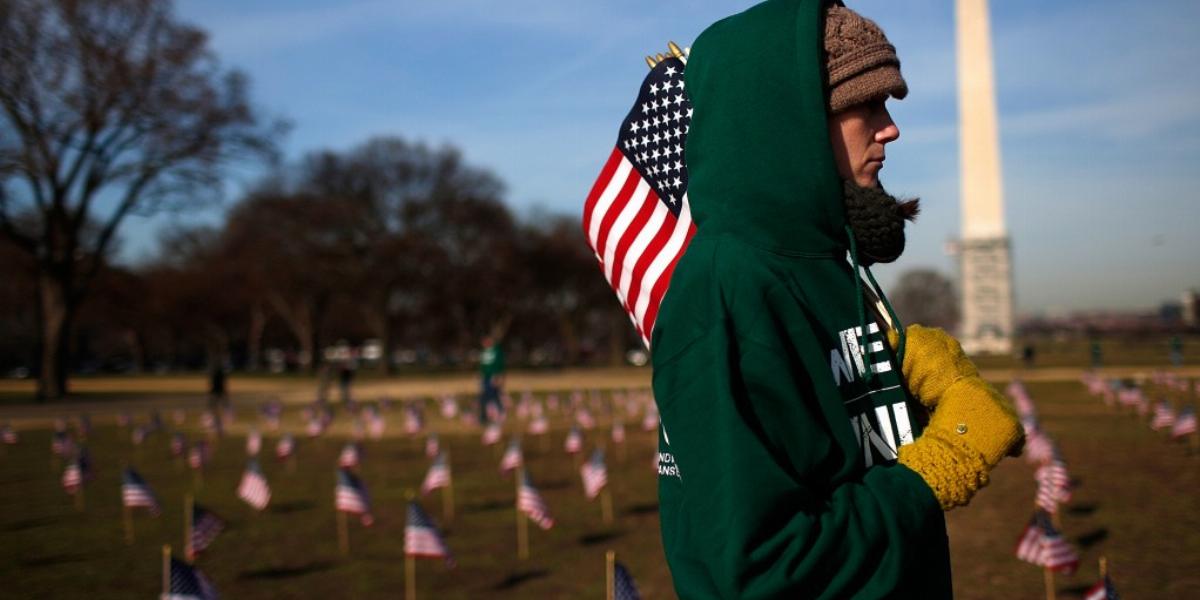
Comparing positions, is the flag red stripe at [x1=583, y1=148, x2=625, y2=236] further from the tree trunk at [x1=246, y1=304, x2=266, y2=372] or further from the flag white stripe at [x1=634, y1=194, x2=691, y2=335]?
the tree trunk at [x1=246, y1=304, x2=266, y2=372]

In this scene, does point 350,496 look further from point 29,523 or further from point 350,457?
point 29,523

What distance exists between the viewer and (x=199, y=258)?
213ft

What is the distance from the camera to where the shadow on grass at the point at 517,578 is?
7566mm

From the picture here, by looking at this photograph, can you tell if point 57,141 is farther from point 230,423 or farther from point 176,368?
point 176,368

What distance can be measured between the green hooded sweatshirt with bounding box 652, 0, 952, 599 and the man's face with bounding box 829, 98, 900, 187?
10 cm

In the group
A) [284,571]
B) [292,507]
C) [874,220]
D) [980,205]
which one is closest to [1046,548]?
[874,220]

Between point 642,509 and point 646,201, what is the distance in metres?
9.37

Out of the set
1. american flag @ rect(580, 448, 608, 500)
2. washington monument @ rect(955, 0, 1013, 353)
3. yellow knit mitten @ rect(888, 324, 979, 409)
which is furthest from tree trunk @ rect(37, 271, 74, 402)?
washington monument @ rect(955, 0, 1013, 353)

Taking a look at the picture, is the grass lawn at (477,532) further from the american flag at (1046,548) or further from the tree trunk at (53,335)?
the tree trunk at (53,335)

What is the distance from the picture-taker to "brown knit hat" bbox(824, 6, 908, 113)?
150cm

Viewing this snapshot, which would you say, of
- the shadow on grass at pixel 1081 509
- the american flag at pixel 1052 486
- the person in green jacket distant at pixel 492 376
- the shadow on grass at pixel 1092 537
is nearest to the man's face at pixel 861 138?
the american flag at pixel 1052 486

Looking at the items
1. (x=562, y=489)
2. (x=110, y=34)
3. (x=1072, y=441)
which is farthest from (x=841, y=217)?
(x=110, y=34)

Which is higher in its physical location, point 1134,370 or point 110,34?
point 110,34

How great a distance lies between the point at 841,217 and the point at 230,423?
25.6 meters
